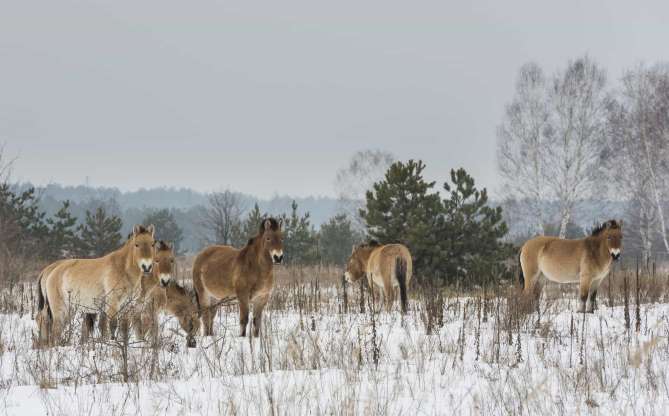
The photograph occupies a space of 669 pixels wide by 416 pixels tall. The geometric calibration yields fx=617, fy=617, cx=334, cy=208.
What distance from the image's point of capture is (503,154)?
107 ft

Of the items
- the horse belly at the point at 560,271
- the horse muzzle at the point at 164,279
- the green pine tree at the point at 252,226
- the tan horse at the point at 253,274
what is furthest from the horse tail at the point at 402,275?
the green pine tree at the point at 252,226

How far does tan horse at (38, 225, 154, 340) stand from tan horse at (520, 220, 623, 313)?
6527mm

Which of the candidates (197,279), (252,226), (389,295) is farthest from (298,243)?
(197,279)

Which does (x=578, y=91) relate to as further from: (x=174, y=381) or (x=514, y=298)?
(x=174, y=381)

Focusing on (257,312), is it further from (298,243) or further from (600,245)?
(298,243)

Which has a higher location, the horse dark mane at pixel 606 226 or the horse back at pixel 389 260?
the horse dark mane at pixel 606 226

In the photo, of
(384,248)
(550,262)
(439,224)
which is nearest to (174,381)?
(384,248)

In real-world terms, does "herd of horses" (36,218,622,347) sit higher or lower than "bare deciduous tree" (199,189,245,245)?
lower

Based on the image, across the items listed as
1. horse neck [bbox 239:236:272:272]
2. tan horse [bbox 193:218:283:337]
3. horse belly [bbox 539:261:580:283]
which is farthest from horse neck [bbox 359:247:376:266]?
horse neck [bbox 239:236:272:272]

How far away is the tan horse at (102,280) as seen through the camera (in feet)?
24.7

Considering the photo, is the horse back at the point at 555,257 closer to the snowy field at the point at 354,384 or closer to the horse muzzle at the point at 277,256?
the snowy field at the point at 354,384

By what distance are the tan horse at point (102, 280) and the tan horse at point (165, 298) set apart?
0.18 metres

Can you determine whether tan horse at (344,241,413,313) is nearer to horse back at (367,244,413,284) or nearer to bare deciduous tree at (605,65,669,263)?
horse back at (367,244,413,284)

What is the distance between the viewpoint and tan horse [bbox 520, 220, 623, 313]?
10930 mm
